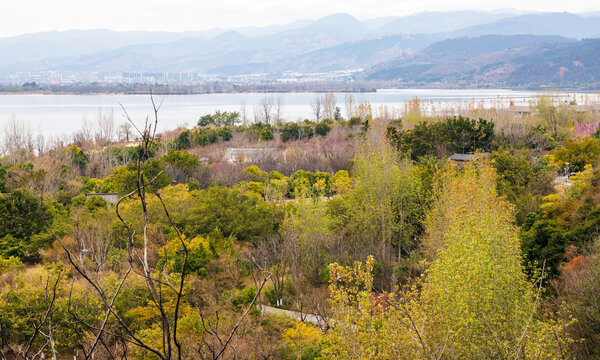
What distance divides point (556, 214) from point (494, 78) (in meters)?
193

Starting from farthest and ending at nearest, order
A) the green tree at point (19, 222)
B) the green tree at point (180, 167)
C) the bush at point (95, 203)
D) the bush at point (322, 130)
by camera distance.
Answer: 1. the bush at point (322, 130)
2. the green tree at point (180, 167)
3. the bush at point (95, 203)
4. the green tree at point (19, 222)

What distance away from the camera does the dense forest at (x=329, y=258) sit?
9.40m

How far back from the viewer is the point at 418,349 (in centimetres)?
851

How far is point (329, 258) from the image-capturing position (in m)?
20.7

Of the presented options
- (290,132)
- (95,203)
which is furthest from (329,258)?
(290,132)

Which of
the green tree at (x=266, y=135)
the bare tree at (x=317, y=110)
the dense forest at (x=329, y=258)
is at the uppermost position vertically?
the bare tree at (x=317, y=110)

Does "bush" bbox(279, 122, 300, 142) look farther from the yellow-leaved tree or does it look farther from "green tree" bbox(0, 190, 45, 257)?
the yellow-leaved tree

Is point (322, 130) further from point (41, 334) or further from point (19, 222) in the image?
point (41, 334)

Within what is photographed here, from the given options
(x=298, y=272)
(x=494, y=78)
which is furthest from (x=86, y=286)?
(x=494, y=78)

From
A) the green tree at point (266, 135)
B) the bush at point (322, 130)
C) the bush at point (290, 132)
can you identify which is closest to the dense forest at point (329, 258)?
the green tree at point (266, 135)

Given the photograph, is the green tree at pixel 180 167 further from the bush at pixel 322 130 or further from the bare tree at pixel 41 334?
the bush at pixel 322 130

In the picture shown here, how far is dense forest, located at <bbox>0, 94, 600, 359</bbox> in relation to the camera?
940 cm

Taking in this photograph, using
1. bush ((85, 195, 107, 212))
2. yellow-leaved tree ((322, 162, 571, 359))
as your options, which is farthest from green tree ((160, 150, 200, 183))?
yellow-leaved tree ((322, 162, 571, 359))

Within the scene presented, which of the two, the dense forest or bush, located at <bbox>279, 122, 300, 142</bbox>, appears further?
bush, located at <bbox>279, 122, 300, 142</bbox>
